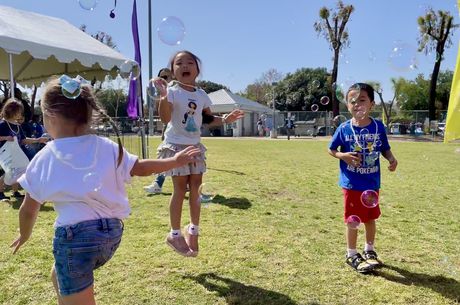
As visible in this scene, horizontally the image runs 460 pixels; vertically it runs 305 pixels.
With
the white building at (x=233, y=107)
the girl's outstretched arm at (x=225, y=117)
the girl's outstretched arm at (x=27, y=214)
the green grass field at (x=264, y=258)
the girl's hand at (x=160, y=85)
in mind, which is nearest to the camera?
the girl's outstretched arm at (x=27, y=214)

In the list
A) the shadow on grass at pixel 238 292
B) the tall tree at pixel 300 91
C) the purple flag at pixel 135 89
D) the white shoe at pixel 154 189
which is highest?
the tall tree at pixel 300 91

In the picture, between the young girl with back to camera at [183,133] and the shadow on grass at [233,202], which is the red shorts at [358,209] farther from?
the shadow on grass at [233,202]

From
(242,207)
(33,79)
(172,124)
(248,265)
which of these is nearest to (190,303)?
(248,265)

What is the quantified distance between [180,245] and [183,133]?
925 millimetres

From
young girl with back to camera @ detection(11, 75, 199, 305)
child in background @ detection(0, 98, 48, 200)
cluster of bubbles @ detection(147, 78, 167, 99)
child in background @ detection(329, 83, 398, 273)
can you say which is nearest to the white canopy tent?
child in background @ detection(0, 98, 48, 200)

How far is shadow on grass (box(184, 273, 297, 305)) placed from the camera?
2.98 meters

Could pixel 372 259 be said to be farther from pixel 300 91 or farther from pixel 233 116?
pixel 300 91

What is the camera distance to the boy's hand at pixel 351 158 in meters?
3.52

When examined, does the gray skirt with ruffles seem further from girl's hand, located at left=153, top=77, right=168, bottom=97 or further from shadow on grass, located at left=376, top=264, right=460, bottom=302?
shadow on grass, located at left=376, top=264, right=460, bottom=302

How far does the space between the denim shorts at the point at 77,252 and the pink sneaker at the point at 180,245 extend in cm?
138

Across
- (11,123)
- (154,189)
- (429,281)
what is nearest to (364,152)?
(429,281)

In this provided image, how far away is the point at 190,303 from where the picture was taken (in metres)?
2.94

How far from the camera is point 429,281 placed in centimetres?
336

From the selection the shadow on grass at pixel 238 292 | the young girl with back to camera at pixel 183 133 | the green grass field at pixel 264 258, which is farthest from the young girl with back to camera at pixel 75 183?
the young girl with back to camera at pixel 183 133
